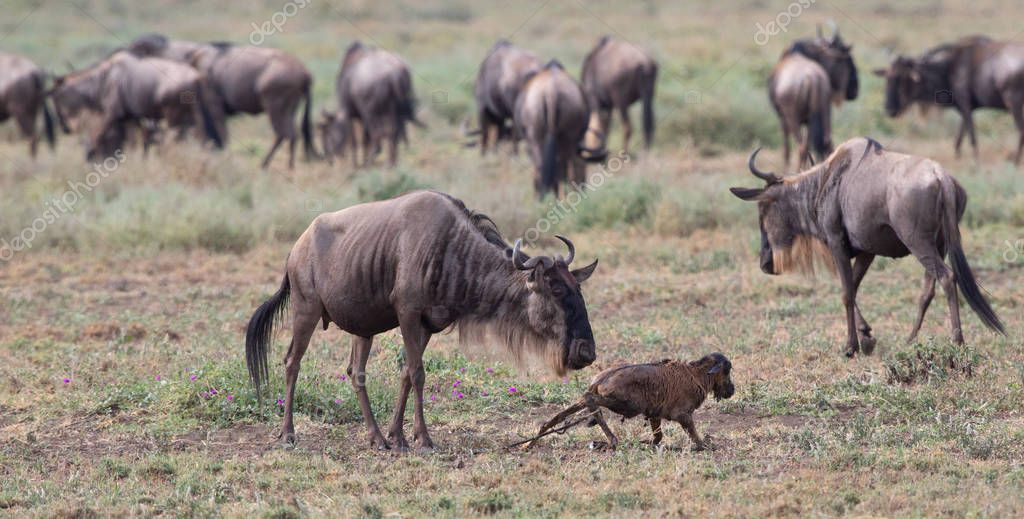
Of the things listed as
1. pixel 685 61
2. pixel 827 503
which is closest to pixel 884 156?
pixel 827 503

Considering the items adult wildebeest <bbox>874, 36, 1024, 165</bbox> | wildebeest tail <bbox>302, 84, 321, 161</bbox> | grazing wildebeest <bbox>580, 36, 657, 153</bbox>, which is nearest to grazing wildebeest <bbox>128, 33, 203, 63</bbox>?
wildebeest tail <bbox>302, 84, 321, 161</bbox>

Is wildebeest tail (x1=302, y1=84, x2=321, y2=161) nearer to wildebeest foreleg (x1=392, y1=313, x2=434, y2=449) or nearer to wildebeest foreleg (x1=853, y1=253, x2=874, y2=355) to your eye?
wildebeest foreleg (x1=853, y1=253, x2=874, y2=355)

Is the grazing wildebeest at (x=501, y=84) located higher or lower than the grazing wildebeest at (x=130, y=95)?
higher

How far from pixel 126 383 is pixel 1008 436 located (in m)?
4.79

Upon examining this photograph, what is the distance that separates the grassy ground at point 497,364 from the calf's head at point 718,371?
10.5 inches

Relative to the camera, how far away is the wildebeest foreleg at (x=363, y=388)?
6562mm

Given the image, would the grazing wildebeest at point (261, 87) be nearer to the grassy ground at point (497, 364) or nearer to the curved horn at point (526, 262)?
the grassy ground at point (497, 364)

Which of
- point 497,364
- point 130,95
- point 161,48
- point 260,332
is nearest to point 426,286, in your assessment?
point 260,332

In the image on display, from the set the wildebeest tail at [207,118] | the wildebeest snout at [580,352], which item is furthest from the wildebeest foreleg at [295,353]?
the wildebeest tail at [207,118]

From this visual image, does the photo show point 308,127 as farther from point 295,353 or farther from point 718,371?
point 718,371

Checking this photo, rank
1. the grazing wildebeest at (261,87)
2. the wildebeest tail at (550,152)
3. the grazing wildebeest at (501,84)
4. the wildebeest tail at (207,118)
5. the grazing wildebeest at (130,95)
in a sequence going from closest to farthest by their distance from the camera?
1. the wildebeest tail at (550,152)
2. the grazing wildebeest at (501,84)
3. the grazing wildebeest at (130,95)
4. the wildebeest tail at (207,118)
5. the grazing wildebeest at (261,87)

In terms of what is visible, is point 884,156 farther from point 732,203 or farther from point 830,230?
point 732,203

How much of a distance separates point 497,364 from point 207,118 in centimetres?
1129

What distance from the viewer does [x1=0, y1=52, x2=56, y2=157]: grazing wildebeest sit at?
18531 millimetres
